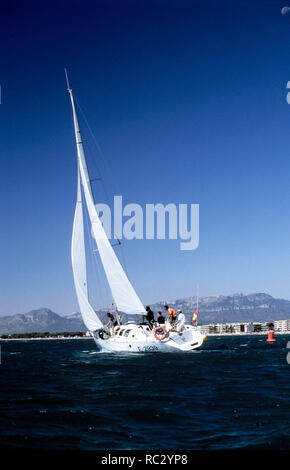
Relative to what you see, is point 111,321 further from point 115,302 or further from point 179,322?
point 179,322

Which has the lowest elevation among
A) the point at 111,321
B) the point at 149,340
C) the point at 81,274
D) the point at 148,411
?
the point at 149,340

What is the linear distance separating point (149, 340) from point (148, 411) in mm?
22084

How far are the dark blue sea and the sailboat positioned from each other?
12114 millimetres

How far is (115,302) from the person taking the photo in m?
38.2

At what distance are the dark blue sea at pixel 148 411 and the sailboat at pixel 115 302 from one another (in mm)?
12114

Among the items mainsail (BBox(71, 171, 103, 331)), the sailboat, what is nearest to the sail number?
the sailboat

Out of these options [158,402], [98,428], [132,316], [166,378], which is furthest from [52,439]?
[132,316]

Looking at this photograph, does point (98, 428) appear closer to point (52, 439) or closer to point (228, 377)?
point (52, 439)

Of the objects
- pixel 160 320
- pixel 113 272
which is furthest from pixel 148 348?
pixel 113 272

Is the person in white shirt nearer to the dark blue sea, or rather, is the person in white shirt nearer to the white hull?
the white hull

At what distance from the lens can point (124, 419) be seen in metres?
12.7

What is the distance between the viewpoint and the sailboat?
117ft

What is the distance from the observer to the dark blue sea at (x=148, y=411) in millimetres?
10359
